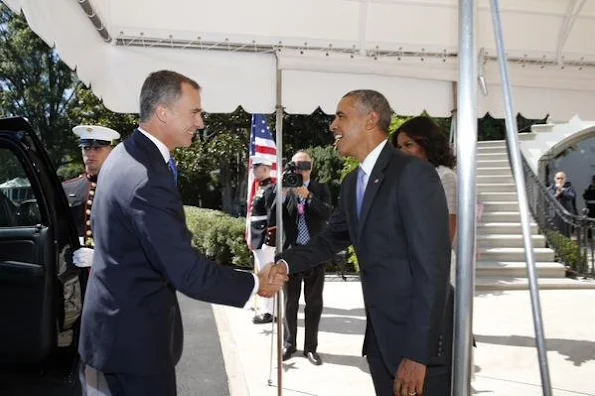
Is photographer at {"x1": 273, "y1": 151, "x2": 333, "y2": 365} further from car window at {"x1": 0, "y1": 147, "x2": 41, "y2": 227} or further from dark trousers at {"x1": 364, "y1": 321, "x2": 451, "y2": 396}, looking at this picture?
dark trousers at {"x1": 364, "y1": 321, "x2": 451, "y2": 396}

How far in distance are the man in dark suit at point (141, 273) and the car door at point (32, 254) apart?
35.2 inches

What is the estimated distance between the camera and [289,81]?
4.14 m

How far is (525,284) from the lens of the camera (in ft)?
28.6

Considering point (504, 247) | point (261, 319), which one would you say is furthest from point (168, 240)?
point (504, 247)

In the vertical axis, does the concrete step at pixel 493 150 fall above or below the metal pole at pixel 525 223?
above

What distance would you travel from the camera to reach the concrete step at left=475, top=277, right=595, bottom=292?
865 centimetres

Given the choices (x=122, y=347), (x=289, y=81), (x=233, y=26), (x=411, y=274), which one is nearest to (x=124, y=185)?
(x=122, y=347)

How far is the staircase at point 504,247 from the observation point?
8.91m

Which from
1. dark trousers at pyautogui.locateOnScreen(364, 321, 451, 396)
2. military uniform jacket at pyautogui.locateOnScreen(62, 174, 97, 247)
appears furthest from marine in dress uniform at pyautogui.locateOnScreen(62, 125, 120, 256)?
dark trousers at pyautogui.locateOnScreen(364, 321, 451, 396)

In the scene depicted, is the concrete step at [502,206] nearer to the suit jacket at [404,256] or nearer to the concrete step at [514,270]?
the concrete step at [514,270]

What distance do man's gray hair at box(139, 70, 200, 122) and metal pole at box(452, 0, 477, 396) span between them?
114cm

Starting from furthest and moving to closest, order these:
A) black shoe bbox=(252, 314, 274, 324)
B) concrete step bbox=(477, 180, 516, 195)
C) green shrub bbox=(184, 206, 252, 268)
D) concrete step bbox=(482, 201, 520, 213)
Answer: concrete step bbox=(477, 180, 516, 195) → concrete step bbox=(482, 201, 520, 213) → green shrub bbox=(184, 206, 252, 268) → black shoe bbox=(252, 314, 274, 324)

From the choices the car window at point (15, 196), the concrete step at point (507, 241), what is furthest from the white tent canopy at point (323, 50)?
the concrete step at point (507, 241)

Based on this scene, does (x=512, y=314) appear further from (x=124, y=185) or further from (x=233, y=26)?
(x=124, y=185)
